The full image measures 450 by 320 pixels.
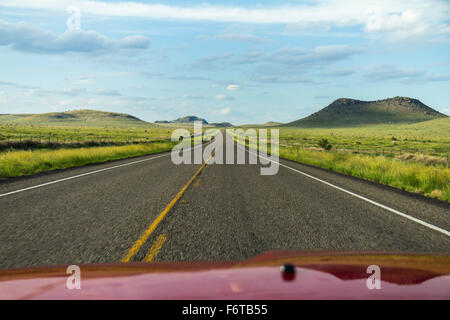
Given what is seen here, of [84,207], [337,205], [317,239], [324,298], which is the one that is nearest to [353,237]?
[317,239]

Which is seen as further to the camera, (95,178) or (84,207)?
(95,178)

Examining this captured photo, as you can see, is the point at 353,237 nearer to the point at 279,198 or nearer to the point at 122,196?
the point at 279,198

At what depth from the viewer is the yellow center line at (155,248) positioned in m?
4.50

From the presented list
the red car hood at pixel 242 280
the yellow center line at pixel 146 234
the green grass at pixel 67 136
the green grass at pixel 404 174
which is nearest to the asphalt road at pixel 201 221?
the yellow center line at pixel 146 234

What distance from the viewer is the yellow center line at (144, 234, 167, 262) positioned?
4.50m

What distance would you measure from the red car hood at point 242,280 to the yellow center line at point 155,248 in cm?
146

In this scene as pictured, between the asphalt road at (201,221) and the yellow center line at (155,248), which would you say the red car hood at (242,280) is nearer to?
the yellow center line at (155,248)

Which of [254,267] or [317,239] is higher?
[254,267]

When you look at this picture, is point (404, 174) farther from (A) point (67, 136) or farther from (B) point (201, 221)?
(A) point (67, 136)

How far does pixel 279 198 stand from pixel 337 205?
1.54m

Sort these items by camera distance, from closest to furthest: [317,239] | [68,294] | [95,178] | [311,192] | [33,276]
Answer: [68,294] < [33,276] < [317,239] < [311,192] < [95,178]

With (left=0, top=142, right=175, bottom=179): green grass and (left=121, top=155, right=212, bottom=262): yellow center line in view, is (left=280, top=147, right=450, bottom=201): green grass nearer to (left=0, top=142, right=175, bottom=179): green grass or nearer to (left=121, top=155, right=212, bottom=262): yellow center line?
(left=121, top=155, right=212, bottom=262): yellow center line

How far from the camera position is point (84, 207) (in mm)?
7816

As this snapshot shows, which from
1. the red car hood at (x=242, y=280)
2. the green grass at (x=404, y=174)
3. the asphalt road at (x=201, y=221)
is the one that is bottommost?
the asphalt road at (x=201, y=221)
